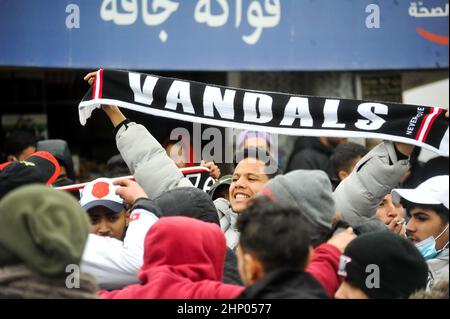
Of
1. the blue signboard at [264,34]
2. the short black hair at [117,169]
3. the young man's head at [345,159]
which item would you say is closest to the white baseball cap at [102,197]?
the short black hair at [117,169]

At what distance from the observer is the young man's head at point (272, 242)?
2619mm

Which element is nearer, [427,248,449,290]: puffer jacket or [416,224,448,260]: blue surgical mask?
[427,248,449,290]: puffer jacket

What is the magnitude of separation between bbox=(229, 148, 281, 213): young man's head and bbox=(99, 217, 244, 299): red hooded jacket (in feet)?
3.80

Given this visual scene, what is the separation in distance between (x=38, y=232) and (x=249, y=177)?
2058 mm

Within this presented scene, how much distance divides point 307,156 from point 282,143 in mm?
1576

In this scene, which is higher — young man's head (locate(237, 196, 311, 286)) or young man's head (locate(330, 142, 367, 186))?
young man's head (locate(237, 196, 311, 286))

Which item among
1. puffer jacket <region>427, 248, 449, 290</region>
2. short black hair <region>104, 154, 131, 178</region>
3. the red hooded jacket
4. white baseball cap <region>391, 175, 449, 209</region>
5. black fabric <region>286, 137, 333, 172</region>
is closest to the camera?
the red hooded jacket

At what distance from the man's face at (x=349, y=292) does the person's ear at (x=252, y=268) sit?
41cm

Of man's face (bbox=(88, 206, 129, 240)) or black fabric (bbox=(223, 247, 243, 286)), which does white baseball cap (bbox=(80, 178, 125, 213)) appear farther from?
black fabric (bbox=(223, 247, 243, 286))

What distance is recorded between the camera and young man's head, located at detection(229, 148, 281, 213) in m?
4.28

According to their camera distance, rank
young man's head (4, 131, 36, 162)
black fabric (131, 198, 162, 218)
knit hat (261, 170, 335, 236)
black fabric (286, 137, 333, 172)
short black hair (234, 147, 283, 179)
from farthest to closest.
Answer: black fabric (286, 137, 333, 172)
young man's head (4, 131, 36, 162)
short black hair (234, 147, 283, 179)
black fabric (131, 198, 162, 218)
knit hat (261, 170, 335, 236)

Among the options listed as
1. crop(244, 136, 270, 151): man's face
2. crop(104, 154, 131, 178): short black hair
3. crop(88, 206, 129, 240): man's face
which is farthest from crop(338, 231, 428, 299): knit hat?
crop(104, 154, 131, 178): short black hair

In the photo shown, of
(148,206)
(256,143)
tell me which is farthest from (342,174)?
(148,206)

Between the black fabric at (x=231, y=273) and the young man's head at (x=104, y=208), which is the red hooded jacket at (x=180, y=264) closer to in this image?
the black fabric at (x=231, y=273)
